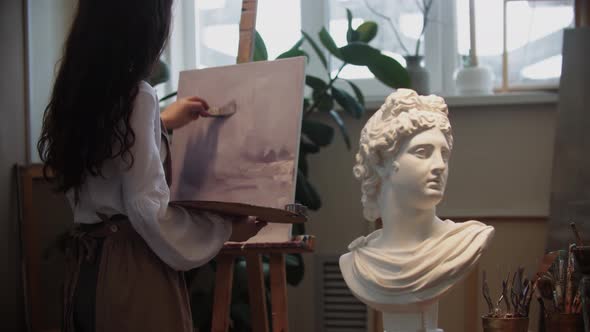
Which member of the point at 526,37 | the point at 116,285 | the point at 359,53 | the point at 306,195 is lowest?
the point at 116,285

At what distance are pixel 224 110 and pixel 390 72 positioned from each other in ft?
2.99

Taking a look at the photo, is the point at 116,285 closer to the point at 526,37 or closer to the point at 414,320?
the point at 414,320

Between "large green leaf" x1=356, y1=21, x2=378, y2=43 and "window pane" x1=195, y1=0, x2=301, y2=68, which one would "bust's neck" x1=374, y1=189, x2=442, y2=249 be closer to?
"large green leaf" x1=356, y1=21, x2=378, y2=43

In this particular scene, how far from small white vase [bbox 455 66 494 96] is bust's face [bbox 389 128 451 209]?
4.91 ft

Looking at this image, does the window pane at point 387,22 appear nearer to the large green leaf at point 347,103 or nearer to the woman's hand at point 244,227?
the large green leaf at point 347,103

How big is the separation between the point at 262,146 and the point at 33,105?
1.62 metres

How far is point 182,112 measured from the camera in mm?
2641

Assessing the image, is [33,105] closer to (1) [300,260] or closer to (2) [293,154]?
(1) [300,260]

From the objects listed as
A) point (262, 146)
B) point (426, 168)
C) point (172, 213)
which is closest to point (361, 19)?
point (262, 146)

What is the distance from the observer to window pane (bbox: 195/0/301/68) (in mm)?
4172

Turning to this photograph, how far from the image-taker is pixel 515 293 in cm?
241

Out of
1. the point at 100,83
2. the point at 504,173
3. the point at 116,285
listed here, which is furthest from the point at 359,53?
the point at 116,285

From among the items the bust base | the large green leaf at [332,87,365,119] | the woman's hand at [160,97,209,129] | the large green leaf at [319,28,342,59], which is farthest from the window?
the bust base

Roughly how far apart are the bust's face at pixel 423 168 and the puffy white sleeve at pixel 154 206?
0.58m
